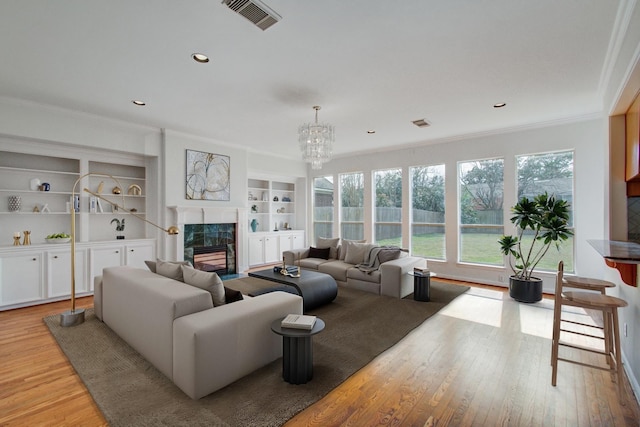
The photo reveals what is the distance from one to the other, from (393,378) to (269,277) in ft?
7.57

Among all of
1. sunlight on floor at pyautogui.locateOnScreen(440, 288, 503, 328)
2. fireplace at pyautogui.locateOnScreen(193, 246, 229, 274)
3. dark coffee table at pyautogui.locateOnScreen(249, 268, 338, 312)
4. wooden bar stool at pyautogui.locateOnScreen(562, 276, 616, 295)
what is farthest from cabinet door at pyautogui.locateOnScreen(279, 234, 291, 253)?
wooden bar stool at pyautogui.locateOnScreen(562, 276, 616, 295)

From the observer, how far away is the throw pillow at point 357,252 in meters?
5.27

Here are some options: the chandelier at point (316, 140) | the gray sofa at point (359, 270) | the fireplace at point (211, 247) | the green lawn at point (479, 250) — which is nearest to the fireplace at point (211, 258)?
the fireplace at point (211, 247)

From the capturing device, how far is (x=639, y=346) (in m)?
2.19

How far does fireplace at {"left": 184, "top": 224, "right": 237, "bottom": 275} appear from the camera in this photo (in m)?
5.84

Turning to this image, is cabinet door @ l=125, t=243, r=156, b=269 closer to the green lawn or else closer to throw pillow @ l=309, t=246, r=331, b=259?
throw pillow @ l=309, t=246, r=331, b=259

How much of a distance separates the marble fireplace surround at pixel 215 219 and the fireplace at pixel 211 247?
0.11 meters

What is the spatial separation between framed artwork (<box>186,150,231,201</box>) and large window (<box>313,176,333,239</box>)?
2763 mm

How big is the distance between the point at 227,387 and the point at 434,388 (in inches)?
62.3

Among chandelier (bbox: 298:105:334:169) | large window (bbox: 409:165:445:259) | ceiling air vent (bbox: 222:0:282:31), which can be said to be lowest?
large window (bbox: 409:165:445:259)

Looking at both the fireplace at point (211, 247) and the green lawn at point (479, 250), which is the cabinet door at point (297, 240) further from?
the green lawn at point (479, 250)

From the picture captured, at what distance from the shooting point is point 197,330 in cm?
206

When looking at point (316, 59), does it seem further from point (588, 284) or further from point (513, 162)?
point (513, 162)

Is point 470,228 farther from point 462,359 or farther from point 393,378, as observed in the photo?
point 393,378
